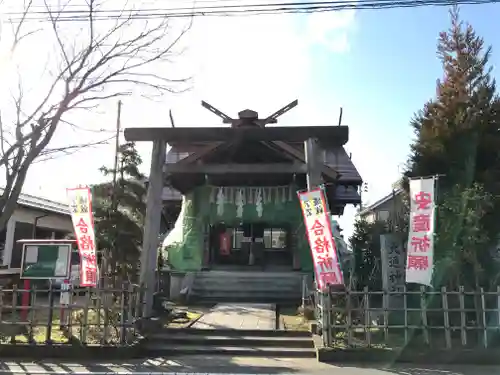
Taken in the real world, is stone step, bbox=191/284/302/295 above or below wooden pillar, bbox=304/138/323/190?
below

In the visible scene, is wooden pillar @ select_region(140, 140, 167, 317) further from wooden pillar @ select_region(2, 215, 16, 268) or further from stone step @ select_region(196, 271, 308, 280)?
wooden pillar @ select_region(2, 215, 16, 268)

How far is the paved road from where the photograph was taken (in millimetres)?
7973

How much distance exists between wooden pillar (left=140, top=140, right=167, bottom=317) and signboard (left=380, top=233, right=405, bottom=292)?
5.71 metres

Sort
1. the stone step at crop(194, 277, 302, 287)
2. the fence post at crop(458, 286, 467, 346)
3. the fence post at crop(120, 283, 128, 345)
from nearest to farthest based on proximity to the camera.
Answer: the fence post at crop(458, 286, 467, 346), the fence post at crop(120, 283, 128, 345), the stone step at crop(194, 277, 302, 287)

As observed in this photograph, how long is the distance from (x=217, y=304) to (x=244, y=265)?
14.6 feet

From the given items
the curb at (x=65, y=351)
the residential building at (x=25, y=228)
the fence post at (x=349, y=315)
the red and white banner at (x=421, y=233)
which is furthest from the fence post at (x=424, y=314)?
the residential building at (x=25, y=228)

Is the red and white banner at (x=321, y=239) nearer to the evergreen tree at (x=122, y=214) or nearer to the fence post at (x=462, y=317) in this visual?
the fence post at (x=462, y=317)

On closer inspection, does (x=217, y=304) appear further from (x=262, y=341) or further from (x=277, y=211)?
(x=262, y=341)

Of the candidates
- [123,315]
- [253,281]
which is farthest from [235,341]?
[253,281]

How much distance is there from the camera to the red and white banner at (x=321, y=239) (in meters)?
9.30

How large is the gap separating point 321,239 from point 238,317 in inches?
157

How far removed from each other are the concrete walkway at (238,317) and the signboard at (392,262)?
3.07m

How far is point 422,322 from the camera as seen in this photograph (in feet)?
29.8

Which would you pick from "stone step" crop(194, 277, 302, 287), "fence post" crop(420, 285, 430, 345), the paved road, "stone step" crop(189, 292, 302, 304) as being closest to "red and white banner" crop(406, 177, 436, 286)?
"fence post" crop(420, 285, 430, 345)
